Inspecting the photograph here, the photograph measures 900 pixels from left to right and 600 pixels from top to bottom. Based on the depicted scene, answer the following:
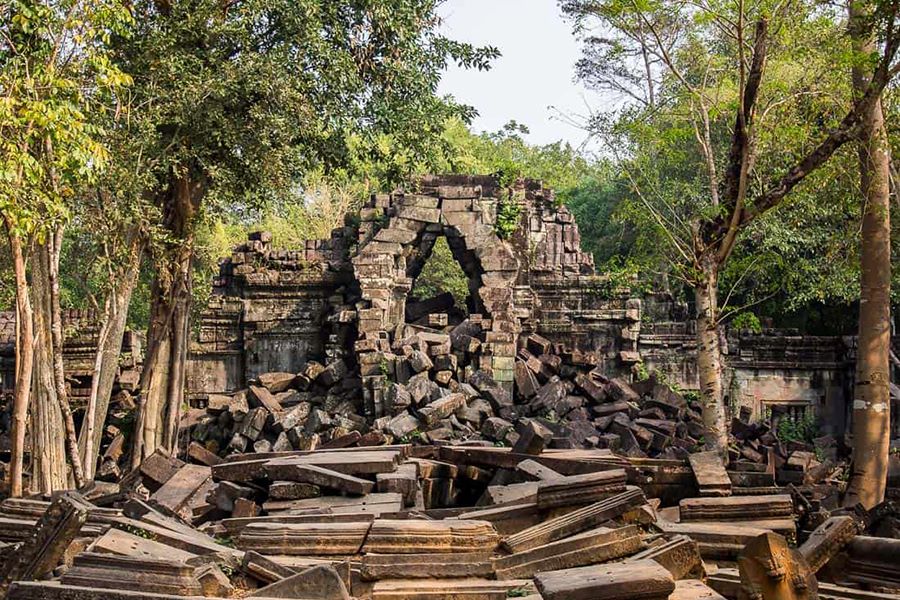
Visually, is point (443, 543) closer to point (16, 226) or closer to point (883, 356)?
point (16, 226)

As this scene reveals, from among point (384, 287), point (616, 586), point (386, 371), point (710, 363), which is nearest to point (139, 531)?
point (616, 586)

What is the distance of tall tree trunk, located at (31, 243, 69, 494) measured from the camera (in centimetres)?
1109

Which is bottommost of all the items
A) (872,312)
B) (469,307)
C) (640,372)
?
(640,372)

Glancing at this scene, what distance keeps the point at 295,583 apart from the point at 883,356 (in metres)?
7.46

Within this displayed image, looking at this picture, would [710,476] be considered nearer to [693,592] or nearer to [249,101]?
[693,592]

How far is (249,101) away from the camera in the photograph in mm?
12102

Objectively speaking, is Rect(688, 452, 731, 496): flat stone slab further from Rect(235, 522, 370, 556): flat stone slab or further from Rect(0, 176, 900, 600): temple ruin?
Rect(235, 522, 370, 556): flat stone slab

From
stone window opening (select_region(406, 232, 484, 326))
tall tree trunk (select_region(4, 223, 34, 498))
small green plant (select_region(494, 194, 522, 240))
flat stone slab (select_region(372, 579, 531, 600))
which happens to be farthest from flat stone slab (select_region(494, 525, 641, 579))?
small green plant (select_region(494, 194, 522, 240))

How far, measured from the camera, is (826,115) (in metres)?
11.6

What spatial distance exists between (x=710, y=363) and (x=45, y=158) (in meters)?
6.90

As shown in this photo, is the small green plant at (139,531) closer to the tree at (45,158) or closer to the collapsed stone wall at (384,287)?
the tree at (45,158)

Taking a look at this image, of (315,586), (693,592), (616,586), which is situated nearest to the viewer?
(616,586)

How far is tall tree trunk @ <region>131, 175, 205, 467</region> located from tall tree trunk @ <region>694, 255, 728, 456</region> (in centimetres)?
637

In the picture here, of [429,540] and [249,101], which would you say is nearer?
[429,540]
